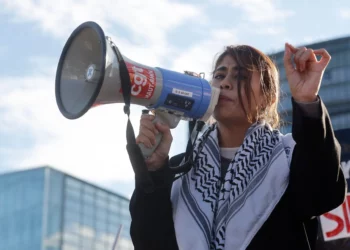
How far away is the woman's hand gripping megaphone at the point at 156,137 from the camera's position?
2.66 metres

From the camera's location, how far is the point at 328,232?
17.5 feet

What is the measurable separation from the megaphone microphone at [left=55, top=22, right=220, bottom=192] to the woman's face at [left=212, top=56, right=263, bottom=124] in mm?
38

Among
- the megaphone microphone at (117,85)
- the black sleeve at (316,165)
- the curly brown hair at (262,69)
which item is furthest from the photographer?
the curly brown hair at (262,69)

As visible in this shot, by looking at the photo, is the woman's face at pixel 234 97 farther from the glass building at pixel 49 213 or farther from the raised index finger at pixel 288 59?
the glass building at pixel 49 213

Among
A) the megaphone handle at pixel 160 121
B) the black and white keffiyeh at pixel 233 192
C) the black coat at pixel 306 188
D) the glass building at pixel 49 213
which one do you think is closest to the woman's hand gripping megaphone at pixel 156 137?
the megaphone handle at pixel 160 121

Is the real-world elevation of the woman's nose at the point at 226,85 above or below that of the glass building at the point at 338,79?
below

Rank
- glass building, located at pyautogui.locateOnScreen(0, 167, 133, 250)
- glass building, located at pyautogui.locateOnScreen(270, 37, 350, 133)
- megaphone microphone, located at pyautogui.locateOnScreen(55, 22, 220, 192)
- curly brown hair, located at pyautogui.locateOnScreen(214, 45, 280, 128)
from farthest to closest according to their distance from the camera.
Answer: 1. glass building, located at pyautogui.locateOnScreen(270, 37, 350, 133)
2. glass building, located at pyautogui.locateOnScreen(0, 167, 133, 250)
3. curly brown hair, located at pyautogui.locateOnScreen(214, 45, 280, 128)
4. megaphone microphone, located at pyautogui.locateOnScreen(55, 22, 220, 192)

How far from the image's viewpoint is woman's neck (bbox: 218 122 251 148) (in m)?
2.79

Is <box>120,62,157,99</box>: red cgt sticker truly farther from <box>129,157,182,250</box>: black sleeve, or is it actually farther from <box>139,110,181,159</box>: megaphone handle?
<box>129,157,182,250</box>: black sleeve

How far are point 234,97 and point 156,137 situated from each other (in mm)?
284

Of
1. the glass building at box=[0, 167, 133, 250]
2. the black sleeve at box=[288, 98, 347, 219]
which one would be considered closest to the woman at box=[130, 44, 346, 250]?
the black sleeve at box=[288, 98, 347, 219]

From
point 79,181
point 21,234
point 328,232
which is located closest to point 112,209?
point 79,181

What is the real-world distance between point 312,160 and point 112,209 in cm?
5146

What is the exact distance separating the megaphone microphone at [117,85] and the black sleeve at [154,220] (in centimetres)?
13
